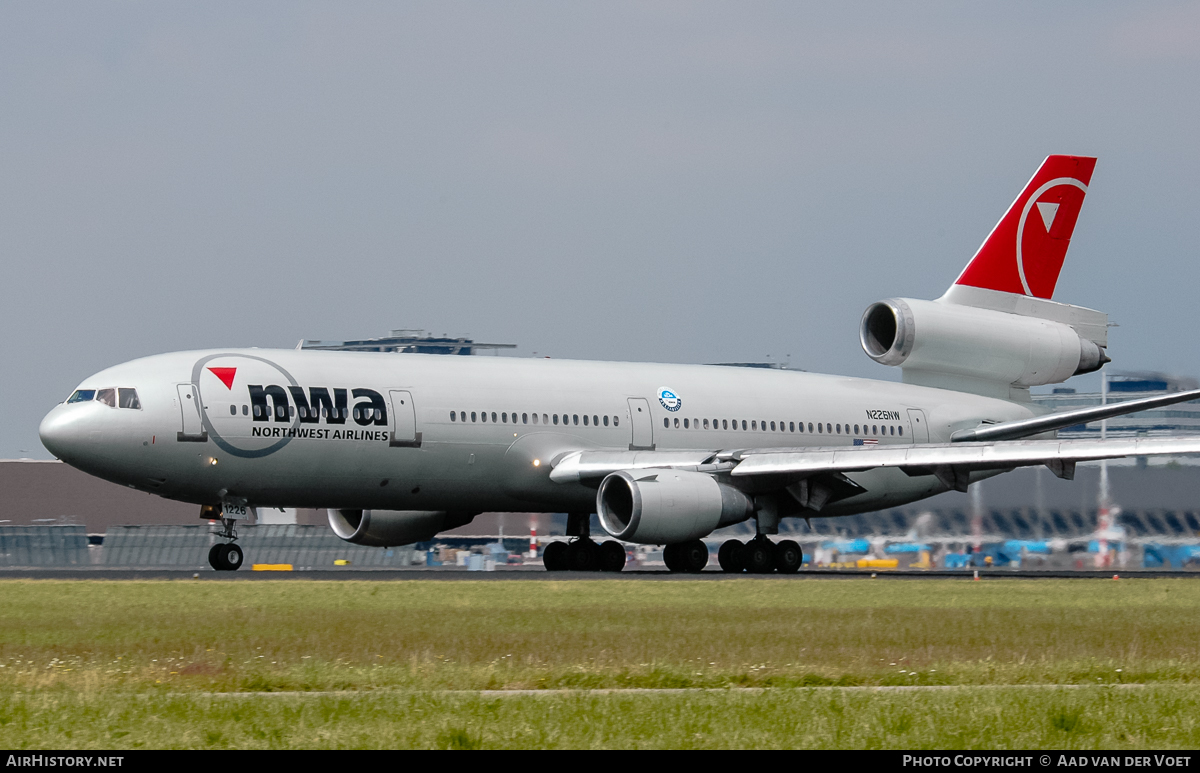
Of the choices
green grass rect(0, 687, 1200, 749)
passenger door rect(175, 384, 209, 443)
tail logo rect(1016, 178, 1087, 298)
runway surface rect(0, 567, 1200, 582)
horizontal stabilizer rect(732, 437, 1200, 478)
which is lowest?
green grass rect(0, 687, 1200, 749)

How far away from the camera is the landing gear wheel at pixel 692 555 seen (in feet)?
109

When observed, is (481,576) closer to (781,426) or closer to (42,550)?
(781,426)

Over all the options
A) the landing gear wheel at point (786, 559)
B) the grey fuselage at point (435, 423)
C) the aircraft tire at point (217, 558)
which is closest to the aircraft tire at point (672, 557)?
the grey fuselage at point (435, 423)

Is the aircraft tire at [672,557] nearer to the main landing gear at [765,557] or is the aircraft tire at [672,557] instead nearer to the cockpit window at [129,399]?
the main landing gear at [765,557]

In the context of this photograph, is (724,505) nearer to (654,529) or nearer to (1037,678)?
(654,529)

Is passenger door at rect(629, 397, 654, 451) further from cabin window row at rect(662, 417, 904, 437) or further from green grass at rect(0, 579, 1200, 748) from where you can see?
green grass at rect(0, 579, 1200, 748)

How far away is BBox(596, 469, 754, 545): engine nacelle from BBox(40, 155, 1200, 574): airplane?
0.14ft

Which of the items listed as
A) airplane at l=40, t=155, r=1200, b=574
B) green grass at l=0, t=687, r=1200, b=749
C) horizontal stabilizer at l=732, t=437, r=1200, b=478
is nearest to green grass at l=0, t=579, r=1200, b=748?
green grass at l=0, t=687, r=1200, b=749

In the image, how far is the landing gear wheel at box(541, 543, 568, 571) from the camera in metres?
34.7

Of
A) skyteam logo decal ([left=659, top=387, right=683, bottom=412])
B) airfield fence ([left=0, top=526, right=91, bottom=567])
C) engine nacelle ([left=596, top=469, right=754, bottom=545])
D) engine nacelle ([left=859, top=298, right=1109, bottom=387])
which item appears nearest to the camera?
engine nacelle ([left=596, top=469, right=754, bottom=545])

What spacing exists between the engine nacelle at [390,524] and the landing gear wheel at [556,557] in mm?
1868

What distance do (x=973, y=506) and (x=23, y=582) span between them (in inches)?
795

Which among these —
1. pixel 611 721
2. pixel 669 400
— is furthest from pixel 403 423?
pixel 611 721
